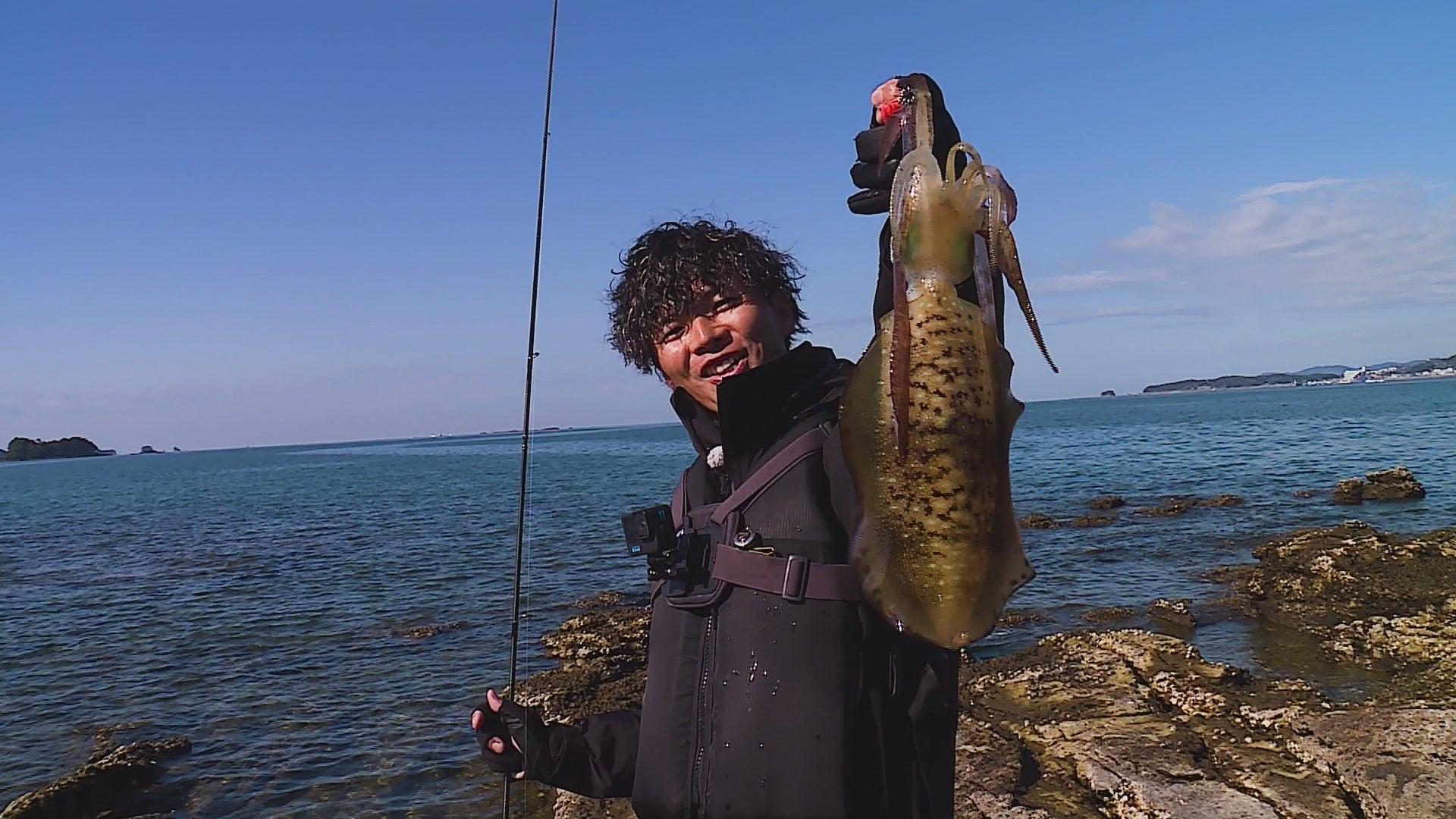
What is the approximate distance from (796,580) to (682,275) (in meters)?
1.18

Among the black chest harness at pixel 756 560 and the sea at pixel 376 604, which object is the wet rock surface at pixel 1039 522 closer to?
the sea at pixel 376 604

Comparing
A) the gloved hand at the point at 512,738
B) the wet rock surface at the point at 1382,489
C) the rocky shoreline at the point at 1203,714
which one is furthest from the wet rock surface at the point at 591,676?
the wet rock surface at the point at 1382,489

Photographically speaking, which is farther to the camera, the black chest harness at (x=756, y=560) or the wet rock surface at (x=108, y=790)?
the wet rock surface at (x=108, y=790)

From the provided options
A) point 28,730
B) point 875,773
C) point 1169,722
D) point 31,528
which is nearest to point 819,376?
point 875,773

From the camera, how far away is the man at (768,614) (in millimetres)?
2668

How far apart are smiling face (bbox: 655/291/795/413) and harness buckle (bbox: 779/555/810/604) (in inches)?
26.5

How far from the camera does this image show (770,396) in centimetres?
292

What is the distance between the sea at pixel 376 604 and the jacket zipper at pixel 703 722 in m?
7.36

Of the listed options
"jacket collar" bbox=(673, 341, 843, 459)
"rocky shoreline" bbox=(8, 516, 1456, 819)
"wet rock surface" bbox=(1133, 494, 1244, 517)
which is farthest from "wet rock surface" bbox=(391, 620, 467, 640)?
"wet rock surface" bbox=(1133, 494, 1244, 517)

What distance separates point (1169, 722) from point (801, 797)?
22.7 ft

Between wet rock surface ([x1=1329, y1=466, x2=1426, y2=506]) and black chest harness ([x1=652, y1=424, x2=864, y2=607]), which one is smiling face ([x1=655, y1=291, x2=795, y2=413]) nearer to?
black chest harness ([x1=652, y1=424, x2=864, y2=607])

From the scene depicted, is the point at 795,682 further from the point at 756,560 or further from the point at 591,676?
the point at 591,676

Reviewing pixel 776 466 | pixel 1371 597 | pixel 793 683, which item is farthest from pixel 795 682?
pixel 1371 597

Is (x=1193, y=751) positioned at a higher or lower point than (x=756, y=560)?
lower
